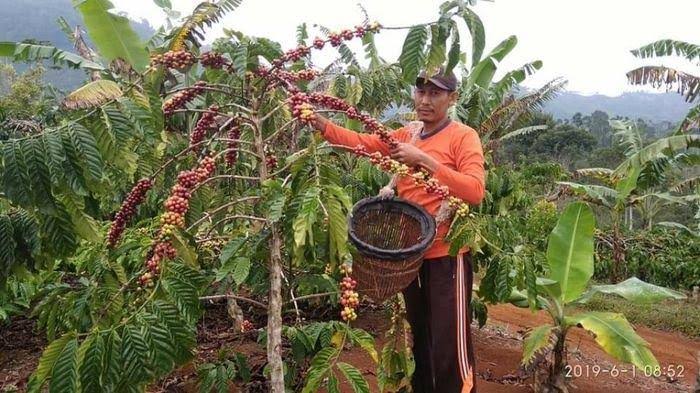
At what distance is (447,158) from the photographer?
93.4 inches

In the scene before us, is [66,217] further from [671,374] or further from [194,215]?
[671,374]

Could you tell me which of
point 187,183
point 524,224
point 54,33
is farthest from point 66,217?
point 54,33

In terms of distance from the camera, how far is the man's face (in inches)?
92.7

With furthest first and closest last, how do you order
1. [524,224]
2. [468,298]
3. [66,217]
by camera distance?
[524,224], [468,298], [66,217]

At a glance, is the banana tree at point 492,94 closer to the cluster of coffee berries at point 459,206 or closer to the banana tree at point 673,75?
the banana tree at point 673,75

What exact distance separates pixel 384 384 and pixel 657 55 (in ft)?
18.7

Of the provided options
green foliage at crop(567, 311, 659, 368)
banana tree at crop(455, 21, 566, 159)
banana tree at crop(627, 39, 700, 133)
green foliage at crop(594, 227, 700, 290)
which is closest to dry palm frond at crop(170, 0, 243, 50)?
green foliage at crop(567, 311, 659, 368)

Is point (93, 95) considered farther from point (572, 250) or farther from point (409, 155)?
point (572, 250)

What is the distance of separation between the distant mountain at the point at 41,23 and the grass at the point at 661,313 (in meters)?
54.0

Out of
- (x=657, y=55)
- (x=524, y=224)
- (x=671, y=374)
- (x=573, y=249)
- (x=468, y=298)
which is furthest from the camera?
(x=524, y=224)

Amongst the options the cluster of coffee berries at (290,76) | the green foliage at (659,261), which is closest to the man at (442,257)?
the cluster of coffee berries at (290,76)

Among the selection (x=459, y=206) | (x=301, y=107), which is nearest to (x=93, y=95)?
(x=301, y=107)

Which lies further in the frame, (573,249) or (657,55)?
(657,55)

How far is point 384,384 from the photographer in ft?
8.27
